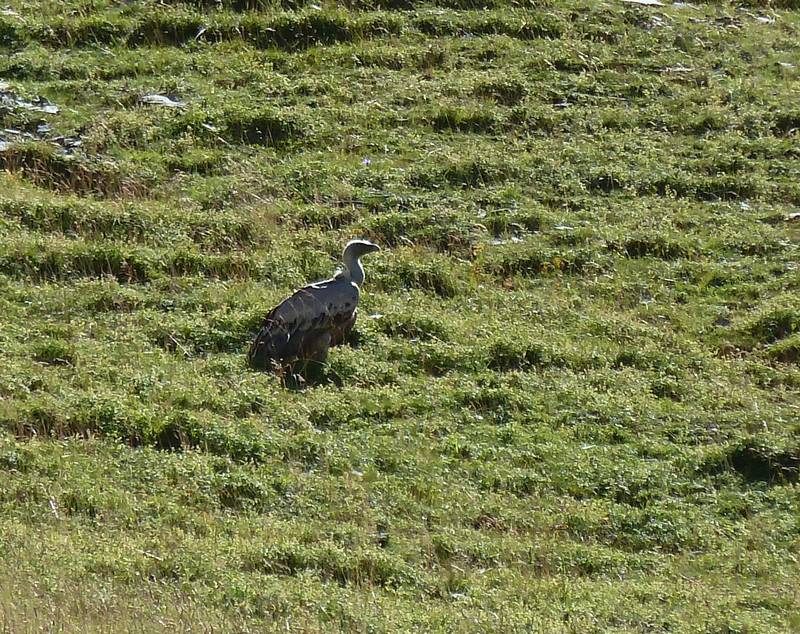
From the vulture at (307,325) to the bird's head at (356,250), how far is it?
0.44 meters

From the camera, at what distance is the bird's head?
1467 centimetres

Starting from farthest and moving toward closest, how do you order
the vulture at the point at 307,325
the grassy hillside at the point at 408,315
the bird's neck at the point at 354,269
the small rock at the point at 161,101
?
the small rock at the point at 161,101
the bird's neck at the point at 354,269
the vulture at the point at 307,325
the grassy hillside at the point at 408,315

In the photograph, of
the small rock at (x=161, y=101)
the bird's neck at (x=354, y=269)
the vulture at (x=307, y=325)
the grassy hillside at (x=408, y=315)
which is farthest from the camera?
the small rock at (x=161, y=101)

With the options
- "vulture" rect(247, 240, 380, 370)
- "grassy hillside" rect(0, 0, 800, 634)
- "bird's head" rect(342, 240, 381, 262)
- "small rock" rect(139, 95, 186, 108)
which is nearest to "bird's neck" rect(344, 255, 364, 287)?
"bird's head" rect(342, 240, 381, 262)

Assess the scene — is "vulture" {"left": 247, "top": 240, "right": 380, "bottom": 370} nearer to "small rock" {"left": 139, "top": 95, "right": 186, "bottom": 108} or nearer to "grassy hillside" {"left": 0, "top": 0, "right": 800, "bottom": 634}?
"grassy hillside" {"left": 0, "top": 0, "right": 800, "bottom": 634}

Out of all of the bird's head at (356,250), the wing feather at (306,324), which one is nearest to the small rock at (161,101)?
the bird's head at (356,250)

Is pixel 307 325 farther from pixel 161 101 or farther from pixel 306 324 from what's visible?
pixel 161 101

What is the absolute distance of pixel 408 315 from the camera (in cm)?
1465

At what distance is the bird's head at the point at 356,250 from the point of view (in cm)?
1467

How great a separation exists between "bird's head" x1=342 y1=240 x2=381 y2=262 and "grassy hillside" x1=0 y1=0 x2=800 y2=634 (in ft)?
2.08

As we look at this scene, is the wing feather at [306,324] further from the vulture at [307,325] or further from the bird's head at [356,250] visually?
the bird's head at [356,250]

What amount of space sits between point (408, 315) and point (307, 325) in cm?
150

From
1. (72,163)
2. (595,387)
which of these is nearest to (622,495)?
(595,387)

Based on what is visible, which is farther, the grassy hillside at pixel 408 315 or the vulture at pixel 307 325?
the vulture at pixel 307 325
